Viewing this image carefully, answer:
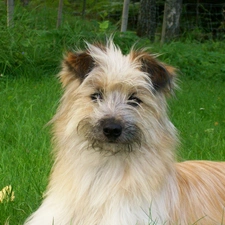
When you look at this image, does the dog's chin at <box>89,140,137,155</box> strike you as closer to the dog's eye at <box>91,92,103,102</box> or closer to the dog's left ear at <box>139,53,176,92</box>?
the dog's eye at <box>91,92,103,102</box>

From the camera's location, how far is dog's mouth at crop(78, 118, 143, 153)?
356cm

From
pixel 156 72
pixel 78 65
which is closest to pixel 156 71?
pixel 156 72

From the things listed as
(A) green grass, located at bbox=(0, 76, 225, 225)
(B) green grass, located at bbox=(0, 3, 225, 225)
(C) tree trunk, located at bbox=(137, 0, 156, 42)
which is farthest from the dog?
(C) tree trunk, located at bbox=(137, 0, 156, 42)

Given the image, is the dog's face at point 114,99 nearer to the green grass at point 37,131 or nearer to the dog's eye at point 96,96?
the dog's eye at point 96,96

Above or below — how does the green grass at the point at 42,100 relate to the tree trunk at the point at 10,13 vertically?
below

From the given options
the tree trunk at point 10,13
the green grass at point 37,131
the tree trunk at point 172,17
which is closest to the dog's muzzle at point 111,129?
the green grass at point 37,131

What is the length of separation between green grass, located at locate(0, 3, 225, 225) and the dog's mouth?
0.75 m

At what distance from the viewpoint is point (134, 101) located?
3.82 metres

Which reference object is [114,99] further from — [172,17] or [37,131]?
[172,17]

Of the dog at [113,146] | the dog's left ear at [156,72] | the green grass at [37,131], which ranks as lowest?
the green grass at [37,131]

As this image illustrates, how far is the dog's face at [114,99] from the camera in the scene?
3.63 metres

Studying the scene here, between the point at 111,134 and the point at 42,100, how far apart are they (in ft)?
14.5

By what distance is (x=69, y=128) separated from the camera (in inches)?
148

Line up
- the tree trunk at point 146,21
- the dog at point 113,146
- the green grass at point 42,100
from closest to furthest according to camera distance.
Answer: the dog at point 113,146, the green grass at point 42,100, the tree trunk at point 146,21
